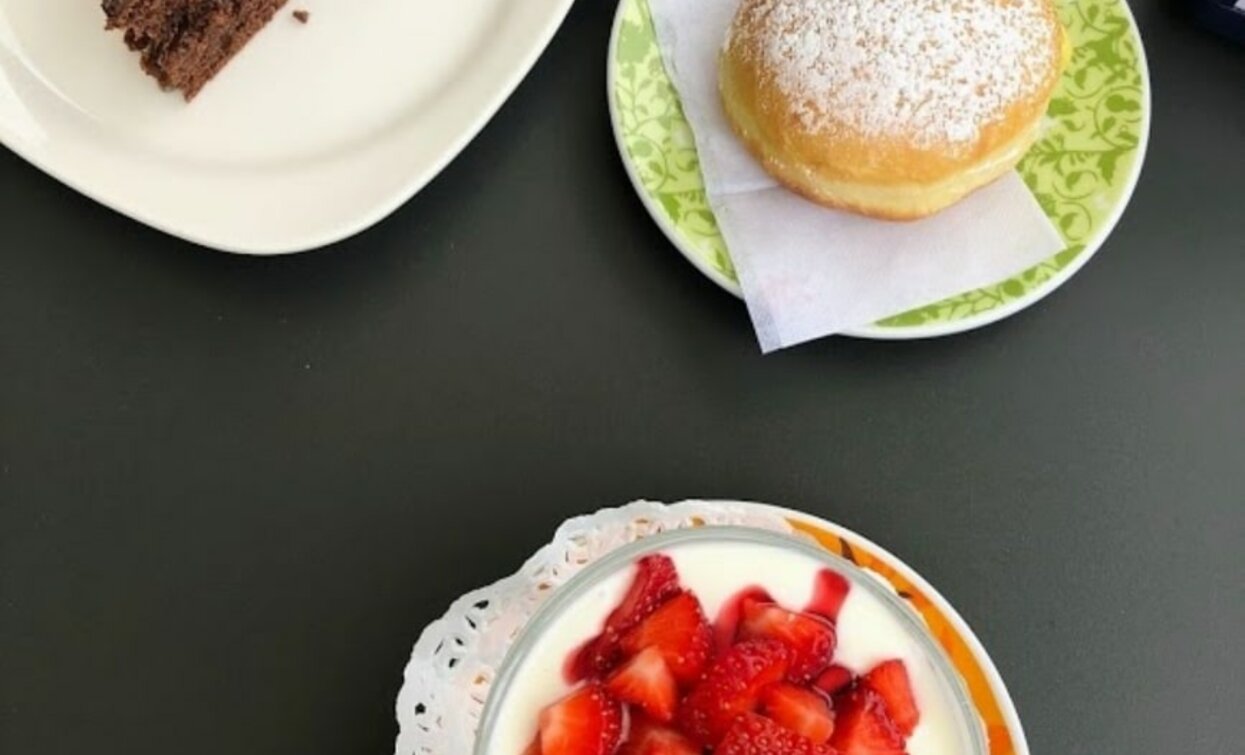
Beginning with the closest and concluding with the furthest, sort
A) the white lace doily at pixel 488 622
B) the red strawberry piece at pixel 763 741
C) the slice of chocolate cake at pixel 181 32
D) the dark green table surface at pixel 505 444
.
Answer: the red strawberry piece at pixel 763 741 → the white lace doily at pixel 488 622 → the dark green table surface at pixel 505 444 → the slice of chocolate cake at pixel 181 32

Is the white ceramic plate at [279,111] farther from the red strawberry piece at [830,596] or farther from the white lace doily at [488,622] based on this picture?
the red strawberry piece at [830,596]

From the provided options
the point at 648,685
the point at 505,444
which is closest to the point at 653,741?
the point at 648,685

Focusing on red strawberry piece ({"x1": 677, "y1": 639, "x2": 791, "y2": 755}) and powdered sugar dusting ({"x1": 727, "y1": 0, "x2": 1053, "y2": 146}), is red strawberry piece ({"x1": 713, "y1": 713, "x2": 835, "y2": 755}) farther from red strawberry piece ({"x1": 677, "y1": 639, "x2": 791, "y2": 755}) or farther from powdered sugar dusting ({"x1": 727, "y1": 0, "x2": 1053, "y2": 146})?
powdered sugar dusting ({"x1": 727, "y1": 0, "x2": 1053, "y2": 146})

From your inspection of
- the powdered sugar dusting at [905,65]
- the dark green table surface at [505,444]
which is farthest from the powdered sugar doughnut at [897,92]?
the dark green table surface at [505,444]

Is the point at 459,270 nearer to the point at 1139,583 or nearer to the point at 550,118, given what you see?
the point at 550,118

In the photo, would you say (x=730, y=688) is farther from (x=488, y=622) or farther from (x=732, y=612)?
(x=488, y=622)

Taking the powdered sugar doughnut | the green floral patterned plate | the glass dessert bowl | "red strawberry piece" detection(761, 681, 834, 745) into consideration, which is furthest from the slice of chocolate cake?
"red strawberry piece" detection(761, 681, 834, 745)
